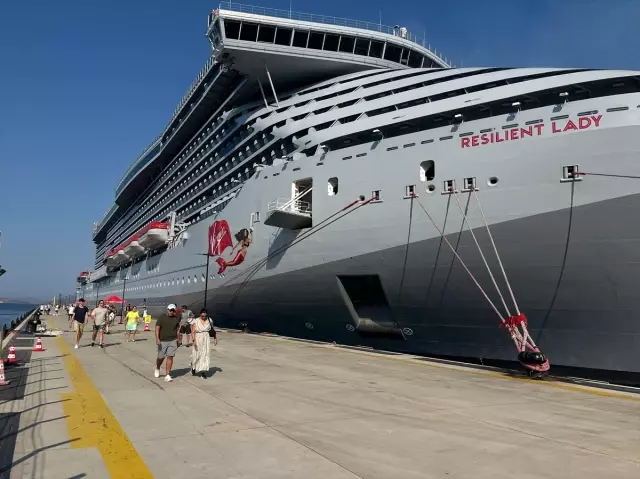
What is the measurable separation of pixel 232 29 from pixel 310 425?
21.0 meters

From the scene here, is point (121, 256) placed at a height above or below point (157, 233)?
below

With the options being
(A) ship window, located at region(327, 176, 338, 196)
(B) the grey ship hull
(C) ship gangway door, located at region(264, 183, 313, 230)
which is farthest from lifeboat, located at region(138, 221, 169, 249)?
(A) ship window, located at region(327, 176, 338, 196)

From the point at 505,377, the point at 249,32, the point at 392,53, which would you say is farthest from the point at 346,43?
the point at 505,377

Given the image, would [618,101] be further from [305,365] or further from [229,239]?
[229,239]

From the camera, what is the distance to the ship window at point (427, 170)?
1348 centimetres

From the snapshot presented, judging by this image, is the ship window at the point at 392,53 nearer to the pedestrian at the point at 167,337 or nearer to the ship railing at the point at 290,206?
the ship railing at the point at 290,206

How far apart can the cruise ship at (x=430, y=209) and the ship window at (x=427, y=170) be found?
8cm

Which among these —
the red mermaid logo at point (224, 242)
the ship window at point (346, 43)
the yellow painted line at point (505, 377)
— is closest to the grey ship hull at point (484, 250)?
the yellow painted line at point (505, 377)

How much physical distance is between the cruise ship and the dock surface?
115 inches

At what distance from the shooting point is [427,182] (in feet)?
43.6

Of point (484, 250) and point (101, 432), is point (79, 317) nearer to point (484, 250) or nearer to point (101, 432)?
point (101, 432)

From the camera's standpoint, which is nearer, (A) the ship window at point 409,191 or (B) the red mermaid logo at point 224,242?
(A) the ship window at point 409,191

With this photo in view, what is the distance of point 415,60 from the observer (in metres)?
27.5

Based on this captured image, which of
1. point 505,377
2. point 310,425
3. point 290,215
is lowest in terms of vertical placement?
point 310,425
